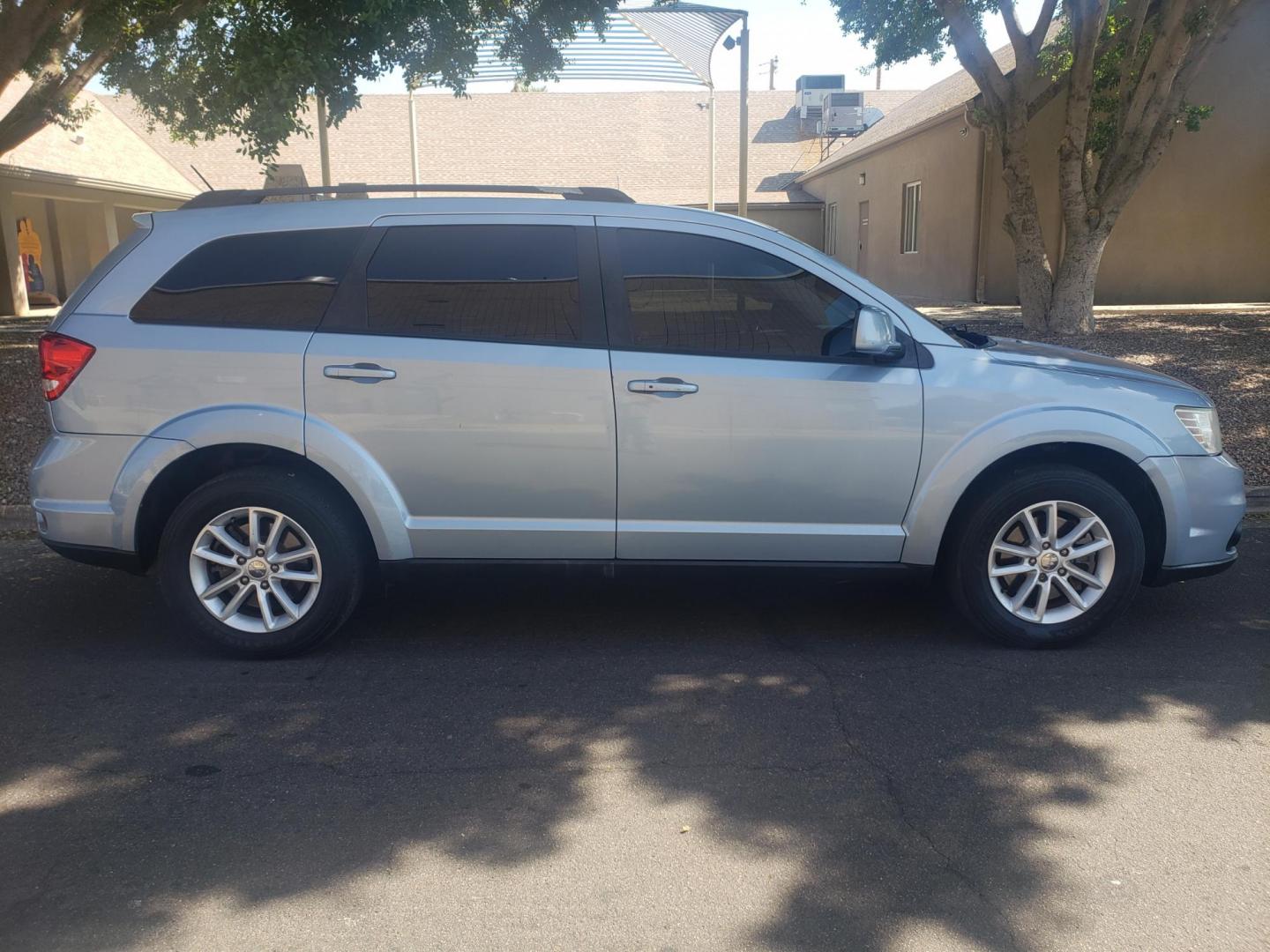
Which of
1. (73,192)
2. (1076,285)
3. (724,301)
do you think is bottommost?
(724,301)

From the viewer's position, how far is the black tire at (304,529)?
477 centimetres

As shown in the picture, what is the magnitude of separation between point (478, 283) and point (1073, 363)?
2.75 metres

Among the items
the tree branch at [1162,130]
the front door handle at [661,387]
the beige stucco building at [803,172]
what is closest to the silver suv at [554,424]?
the front door handle at [661,387]

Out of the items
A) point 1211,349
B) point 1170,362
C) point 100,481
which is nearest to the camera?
point 100,481

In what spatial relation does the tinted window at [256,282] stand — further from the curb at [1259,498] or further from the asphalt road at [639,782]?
the curb at [1259,498]

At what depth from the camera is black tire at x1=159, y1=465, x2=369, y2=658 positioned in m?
4.77

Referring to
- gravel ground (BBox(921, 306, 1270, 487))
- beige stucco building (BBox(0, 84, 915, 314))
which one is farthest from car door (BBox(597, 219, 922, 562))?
beige stucco building (BBox(0, 84, 915, 314))

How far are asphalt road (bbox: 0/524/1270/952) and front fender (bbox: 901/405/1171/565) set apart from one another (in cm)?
66

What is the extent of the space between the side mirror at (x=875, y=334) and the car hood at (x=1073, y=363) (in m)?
0.55

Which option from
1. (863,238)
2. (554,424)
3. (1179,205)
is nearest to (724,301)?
(554,424)

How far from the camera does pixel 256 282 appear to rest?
16.0 feet

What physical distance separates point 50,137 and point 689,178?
1630cm

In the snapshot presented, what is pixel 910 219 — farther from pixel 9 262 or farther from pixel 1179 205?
pixel 9 262

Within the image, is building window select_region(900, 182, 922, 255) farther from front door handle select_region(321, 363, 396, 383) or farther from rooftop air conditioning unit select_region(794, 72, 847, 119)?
front door handle select_region(321, 363, 396, 383)
